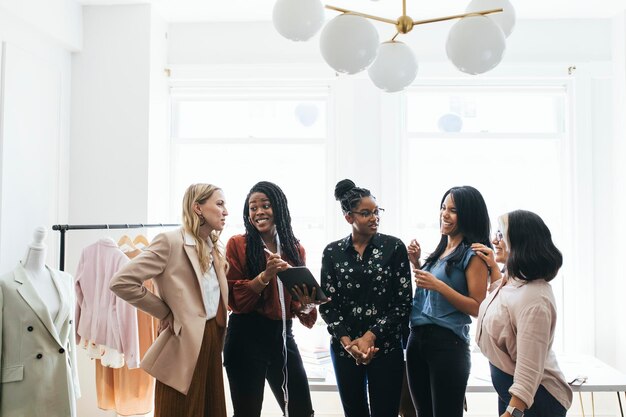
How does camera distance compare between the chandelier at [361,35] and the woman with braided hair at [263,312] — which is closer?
the chandelier at [361,35]

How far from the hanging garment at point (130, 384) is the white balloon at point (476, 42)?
6.92ft

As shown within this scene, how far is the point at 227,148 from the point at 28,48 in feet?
4.81

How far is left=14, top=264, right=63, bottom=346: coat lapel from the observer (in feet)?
6.45

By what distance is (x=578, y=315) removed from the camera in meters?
3.46

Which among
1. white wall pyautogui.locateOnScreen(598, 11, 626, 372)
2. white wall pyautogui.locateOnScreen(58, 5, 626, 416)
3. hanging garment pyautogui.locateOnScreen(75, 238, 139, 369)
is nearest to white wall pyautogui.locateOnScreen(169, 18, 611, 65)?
white wall pyautogui.locateOnScreen(58, 5, 626, 416)

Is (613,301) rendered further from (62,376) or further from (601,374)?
(62,376)

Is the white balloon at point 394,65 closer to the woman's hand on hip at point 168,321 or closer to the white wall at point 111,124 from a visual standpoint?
the woman's hand on hip at point 168,321

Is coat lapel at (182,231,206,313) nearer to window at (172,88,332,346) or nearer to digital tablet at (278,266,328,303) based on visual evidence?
digital tablet at (278,266,328,303)

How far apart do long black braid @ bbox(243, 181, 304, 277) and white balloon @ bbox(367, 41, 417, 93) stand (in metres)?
0.69

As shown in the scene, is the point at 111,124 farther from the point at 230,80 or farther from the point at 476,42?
the point at 476,42

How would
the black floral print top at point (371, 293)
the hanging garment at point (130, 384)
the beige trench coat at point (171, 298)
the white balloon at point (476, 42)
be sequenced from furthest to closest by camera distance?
the hanging garment at point (130, 384)
the black floral print top at point (371, 293)
the beige trench coat at point (171, 298)
the white balloon at point (476, 42)

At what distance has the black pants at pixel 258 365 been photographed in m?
2.01

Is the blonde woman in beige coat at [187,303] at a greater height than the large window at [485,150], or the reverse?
the large window at [485,150]

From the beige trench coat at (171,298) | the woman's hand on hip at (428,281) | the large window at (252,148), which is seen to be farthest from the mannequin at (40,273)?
the large window at (252,148)
